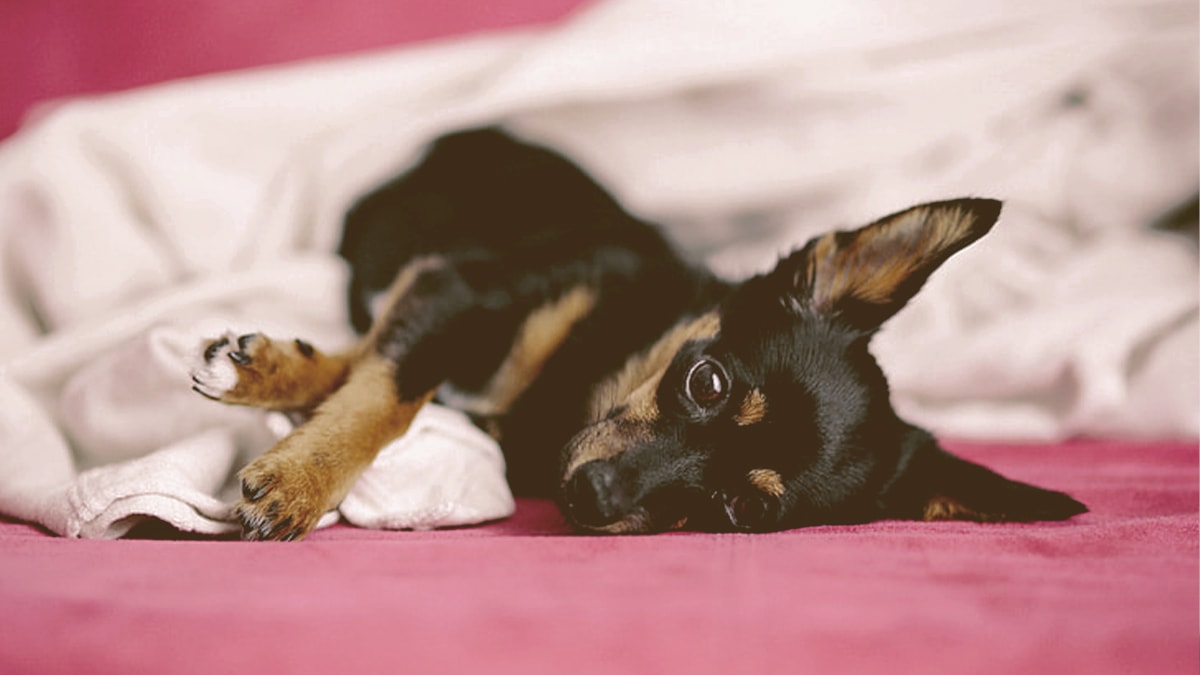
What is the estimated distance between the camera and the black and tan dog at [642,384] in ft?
4.17

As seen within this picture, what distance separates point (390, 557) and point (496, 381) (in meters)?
0.78

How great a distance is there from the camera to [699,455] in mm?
1368

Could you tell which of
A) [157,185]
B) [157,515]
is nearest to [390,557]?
[157,515]

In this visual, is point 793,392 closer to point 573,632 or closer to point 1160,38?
point 573,632

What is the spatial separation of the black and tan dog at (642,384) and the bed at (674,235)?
7cm

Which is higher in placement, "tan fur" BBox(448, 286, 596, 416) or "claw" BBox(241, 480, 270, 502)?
"tan fur" BBox(448, 286, 596, 416)

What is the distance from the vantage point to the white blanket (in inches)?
65.6

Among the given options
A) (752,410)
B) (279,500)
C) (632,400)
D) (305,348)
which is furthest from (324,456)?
(752,410)

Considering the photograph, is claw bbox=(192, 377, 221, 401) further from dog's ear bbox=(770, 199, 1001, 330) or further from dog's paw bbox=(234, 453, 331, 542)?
dog's ear bbox=(770, 199, 1001, 330)

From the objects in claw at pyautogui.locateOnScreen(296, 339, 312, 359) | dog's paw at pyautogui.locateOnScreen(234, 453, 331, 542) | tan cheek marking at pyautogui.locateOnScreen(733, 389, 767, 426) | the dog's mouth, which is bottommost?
dog's paw at pyautogui.locateOnScreen(234, 453, 331, 542)

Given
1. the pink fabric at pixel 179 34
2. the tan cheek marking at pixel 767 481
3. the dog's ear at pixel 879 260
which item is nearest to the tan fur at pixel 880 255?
the dog's ear at pixel 879 260

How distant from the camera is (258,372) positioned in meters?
1.31

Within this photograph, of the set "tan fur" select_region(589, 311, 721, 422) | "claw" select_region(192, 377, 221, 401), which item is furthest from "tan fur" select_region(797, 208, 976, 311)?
"claw" select_region(192, 377, 221, 401)

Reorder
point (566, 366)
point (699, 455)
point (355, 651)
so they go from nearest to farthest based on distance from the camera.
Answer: point (355, 651) < point (699, 455) < point (566, 366)
